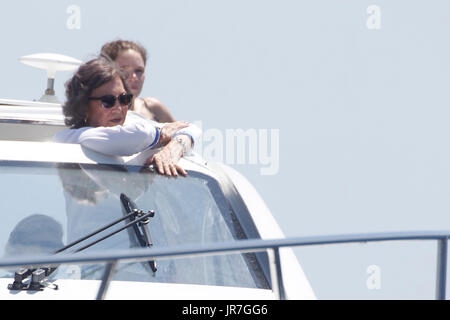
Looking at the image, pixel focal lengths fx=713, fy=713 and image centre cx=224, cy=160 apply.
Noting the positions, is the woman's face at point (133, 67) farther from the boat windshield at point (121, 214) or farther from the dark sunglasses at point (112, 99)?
the boat windshield at point (121, 214)

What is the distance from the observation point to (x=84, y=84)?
8.84 feet

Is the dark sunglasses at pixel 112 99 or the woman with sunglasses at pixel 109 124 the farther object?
the dark sunglasses at pixel 112 99

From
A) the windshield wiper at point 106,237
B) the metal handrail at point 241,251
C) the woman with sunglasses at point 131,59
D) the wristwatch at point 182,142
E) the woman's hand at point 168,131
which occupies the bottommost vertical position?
the windshield wiper at point 106,237

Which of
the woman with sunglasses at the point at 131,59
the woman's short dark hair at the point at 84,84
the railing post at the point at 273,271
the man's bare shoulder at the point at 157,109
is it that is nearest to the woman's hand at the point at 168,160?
the woman's short dark hair at the point at 84,84

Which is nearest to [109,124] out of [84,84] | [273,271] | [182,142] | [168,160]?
[84,84]

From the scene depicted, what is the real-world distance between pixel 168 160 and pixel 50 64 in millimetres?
2612

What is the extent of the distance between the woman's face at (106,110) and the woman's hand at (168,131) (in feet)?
0.54

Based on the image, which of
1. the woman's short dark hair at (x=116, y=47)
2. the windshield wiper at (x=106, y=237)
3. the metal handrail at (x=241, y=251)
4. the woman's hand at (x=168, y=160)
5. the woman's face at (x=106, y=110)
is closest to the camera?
the metal handrail at (x=241, y=251)

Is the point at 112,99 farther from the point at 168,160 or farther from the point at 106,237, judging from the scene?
the point at 106,237

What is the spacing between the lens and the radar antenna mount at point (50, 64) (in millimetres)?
4566

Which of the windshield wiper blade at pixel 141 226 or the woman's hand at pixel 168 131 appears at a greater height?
the woman's hand at pixel 168 131
